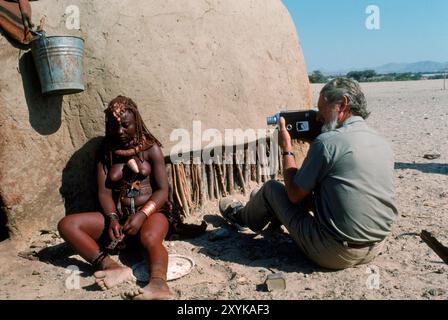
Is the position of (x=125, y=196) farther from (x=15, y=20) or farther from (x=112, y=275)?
(x=15, y=20)

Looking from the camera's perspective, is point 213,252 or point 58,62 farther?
point 213,252


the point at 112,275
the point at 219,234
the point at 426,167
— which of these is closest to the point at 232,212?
the point at 219,234

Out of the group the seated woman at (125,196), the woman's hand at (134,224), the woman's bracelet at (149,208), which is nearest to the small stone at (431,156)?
the seated woman at (125,196)

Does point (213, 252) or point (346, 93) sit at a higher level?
point (346, 93)

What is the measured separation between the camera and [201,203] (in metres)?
4.56

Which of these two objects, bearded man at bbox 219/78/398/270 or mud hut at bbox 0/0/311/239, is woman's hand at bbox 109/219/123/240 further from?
bearded man at bbox 219/78/398/270

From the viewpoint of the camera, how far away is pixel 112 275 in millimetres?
3307

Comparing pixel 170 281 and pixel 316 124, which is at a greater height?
pixel 316 124

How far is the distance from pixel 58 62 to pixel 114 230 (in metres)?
1.33

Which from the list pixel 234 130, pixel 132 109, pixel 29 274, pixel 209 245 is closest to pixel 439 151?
pixel 234 130

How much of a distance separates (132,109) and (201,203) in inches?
46.0

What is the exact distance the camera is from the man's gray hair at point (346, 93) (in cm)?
321
